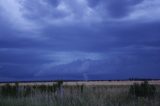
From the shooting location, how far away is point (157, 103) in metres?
19.5

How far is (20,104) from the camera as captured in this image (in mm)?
20016

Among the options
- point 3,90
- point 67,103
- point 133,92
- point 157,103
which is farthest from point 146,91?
point 3,90

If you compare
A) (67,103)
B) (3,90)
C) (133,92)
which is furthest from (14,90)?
(67,103)

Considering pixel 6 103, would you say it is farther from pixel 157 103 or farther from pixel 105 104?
pixel 157 103

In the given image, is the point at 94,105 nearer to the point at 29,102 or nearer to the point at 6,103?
the point at 29,102

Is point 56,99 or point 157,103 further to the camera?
point 56,99

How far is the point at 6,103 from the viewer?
816 inches

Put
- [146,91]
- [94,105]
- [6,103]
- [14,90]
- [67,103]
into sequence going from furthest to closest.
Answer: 1. [14,90]
2. [146,91]
3. [6,103]
4. [67,103]
5. [94,105]

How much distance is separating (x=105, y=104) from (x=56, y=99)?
405 centimetres

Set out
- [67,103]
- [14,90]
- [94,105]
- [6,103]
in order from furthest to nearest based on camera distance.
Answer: [14,90] < [6,103] < [67,103] < [94,105]

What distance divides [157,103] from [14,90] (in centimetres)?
1610

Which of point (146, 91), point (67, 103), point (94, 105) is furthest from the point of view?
point (146, 91)

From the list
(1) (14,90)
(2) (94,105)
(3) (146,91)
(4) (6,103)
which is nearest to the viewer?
(2) (94,105)

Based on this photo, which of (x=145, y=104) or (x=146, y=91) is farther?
(x=146, y=91)
